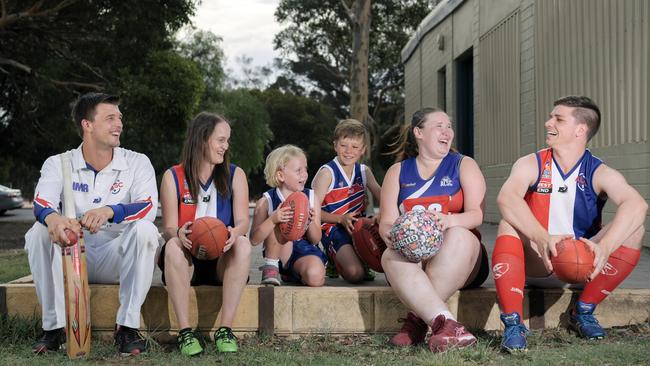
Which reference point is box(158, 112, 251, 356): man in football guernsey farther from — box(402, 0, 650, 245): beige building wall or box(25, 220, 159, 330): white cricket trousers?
box(402, 0, 650, 245): beige building wall

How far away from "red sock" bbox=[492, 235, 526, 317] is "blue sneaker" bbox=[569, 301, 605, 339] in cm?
53

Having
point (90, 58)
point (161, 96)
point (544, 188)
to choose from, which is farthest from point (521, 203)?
point (90, 58)

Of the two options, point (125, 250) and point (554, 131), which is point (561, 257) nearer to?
point (554, 131)

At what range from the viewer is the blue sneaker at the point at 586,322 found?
4.81 metres

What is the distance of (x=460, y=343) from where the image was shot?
4.28m

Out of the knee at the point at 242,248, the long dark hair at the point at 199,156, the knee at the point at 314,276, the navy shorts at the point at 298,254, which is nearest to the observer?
the knee at the point at 242,248

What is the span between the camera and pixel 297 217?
511 cm

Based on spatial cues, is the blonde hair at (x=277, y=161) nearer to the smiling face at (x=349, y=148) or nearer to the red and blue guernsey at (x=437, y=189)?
the smiling face at (x=349, y=148)

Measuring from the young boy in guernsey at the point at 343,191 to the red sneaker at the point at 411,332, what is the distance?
103 cm

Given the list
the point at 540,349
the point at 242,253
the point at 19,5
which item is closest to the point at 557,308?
the point at 540,349

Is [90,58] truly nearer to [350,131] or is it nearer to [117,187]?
[350,131]

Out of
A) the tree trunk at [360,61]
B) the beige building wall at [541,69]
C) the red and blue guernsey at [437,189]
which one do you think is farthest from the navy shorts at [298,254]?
the tree trunk at [360,61]

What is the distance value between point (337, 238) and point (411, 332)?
4.36 ft

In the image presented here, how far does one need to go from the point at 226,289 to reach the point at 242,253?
0.24 m
